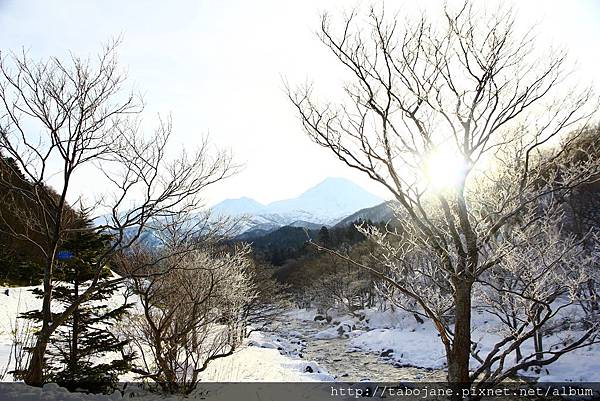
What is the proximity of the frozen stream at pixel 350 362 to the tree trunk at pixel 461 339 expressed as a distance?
11866 mm

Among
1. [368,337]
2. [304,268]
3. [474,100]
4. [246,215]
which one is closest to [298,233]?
[304,268]

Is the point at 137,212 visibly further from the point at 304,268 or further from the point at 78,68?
the point at 304,268

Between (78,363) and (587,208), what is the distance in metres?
24.4

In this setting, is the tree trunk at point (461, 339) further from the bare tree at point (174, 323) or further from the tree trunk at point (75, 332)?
the tree trunk at point (75, 332)

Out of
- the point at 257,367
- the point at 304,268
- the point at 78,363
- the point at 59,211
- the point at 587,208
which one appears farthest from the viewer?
the point at 304,268

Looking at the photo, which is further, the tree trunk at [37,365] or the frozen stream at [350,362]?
the frozen stream at [350,362]

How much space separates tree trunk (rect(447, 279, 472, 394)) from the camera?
509 centimetres

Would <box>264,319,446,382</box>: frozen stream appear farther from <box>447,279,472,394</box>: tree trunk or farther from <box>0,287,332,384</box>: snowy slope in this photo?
<box>447,279,472,394</box>: tree trunk

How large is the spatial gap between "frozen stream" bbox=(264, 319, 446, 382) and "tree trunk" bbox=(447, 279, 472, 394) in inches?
467

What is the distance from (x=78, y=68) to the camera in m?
5.83

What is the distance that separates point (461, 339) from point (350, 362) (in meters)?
16.8

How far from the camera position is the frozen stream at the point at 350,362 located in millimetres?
16594

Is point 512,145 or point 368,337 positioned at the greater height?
point 512,145

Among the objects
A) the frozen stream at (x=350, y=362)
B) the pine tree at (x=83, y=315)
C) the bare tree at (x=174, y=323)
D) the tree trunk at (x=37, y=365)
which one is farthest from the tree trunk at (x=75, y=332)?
the frozen stream at (x=350, y=362)
